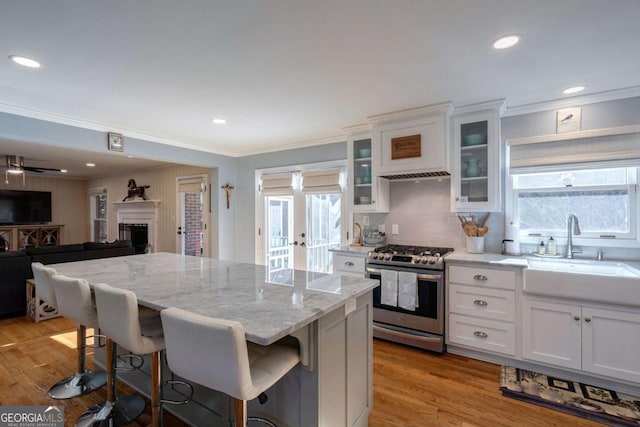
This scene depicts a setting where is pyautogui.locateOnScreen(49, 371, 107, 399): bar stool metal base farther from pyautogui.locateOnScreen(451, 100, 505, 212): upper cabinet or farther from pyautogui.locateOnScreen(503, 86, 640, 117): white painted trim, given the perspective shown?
pyautogui.locateOnScreen(503, 86, 640, 117): white painted trim

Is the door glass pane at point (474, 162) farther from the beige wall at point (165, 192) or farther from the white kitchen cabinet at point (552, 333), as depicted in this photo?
the beige wall at point (165, 192)

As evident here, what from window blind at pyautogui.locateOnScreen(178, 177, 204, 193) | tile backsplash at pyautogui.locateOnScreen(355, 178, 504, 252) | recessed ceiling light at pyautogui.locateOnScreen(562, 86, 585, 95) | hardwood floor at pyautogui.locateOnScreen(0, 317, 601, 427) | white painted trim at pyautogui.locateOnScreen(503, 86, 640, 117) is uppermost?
recessed ceiling light at pyautogui.locateOnScreen(562, 86, 585, 95)

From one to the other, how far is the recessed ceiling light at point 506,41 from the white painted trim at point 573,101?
4.46 ft

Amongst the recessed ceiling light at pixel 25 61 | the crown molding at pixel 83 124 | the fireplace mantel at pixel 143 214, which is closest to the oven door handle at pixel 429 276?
the recessed ceiling light at pixel 25 61

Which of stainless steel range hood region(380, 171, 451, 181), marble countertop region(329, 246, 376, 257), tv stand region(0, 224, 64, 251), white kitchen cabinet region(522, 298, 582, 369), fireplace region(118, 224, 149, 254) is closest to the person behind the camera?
white kitchen cabinet region(522, 298, 582, 369)

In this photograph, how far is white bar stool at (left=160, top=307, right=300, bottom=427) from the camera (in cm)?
110

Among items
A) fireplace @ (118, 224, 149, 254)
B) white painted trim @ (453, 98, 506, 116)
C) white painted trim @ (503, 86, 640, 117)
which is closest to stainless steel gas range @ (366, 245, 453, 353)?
white painted trim @ (453, 98, 506, 116)

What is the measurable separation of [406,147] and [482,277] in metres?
1.46

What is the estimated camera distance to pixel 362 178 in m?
3.78

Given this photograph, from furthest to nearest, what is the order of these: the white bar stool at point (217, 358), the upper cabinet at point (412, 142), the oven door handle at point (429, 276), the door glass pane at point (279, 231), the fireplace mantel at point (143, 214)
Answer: the fireplace mantel at point (143, 214)
the door glass pane at point (279, 231)
the upper cabinet at point (412, 142)
the oven door handle at point (429, 276)
the white bar stool at point (217, 358)

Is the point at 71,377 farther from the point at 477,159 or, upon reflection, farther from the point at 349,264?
the point at 477,159

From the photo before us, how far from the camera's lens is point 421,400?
7.31ft

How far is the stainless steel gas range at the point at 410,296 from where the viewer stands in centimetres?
289

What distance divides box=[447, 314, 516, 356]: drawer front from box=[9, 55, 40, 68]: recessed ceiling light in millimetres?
3902
